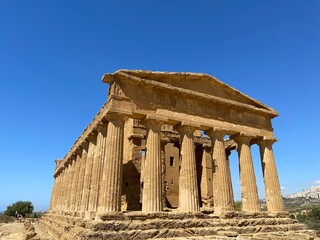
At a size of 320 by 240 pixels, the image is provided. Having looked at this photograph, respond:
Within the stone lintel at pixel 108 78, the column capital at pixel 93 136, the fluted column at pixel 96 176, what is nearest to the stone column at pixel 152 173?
the fluted column at pixel 96 176

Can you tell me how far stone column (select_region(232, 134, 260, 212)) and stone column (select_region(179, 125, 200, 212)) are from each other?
441 centimetres

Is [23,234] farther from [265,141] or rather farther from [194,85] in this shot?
[265,141]

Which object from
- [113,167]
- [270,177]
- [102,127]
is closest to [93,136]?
[102,127]

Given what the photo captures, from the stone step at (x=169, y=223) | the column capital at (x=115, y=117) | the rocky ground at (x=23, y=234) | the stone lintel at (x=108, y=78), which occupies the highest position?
the stone lintel at (x=108, y=78)

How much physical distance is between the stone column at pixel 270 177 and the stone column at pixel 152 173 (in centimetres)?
927

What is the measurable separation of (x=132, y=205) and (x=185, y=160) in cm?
616

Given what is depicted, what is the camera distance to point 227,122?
17.9 metres

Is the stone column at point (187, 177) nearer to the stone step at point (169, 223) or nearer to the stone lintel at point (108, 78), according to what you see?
the stone step at point (169, 223)

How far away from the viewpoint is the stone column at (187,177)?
14.3 metres

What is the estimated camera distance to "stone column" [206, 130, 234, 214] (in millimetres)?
15664

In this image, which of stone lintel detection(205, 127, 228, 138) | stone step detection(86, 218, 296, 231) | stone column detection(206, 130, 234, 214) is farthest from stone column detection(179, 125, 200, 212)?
stone column detection(206, 130, 234, 214)

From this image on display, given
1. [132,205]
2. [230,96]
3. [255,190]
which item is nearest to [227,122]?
[230,96]

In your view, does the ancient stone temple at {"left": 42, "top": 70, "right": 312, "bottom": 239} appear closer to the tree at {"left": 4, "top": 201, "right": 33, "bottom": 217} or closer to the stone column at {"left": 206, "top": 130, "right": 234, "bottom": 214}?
the stone column at {"left": 206, "top": 130, "right": 234, "bottom": 214}

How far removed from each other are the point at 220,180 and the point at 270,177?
16.4 ft
